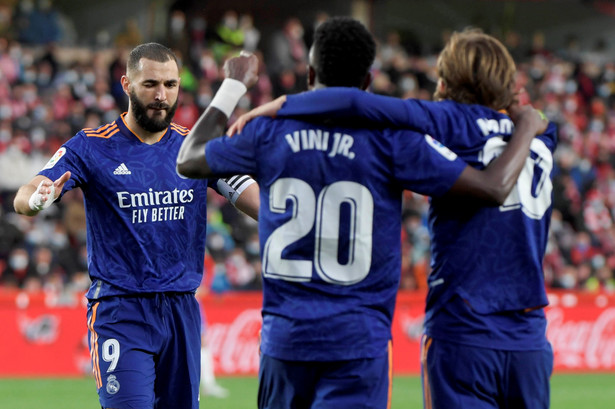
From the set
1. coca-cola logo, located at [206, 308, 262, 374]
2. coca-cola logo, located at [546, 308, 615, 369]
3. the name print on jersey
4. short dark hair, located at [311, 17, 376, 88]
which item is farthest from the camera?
coca-cola logo, located at [546, 308, 615, 369]

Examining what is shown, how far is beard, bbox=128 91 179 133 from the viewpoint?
5.69 m

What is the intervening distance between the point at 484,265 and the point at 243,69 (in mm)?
1316

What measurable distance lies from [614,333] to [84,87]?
10502mm

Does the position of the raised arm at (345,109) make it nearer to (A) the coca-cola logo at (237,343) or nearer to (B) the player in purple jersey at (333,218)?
(B) the player in purple jersey at (333,218)

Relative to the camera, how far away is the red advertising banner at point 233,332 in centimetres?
1398

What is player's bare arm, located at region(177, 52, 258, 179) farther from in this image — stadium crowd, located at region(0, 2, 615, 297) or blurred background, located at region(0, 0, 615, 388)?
stadium crowd, located at region(0, 2, 615, 297)

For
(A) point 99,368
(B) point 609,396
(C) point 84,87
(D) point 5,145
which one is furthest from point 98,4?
(A) point 99,368

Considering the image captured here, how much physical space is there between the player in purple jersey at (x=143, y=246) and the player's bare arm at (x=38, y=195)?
11 centimetres

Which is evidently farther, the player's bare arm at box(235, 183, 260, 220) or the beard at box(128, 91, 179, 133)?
the beard at box(128, 91, 179, 133)

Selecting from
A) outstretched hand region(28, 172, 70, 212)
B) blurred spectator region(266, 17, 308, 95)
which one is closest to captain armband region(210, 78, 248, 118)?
outstretched hand region(28, 172, 70, 212)

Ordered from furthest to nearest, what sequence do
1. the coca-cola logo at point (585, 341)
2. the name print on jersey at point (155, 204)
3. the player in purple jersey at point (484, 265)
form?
the coca-cola logo at point (585, 341) → the name print on jersey at point (155, 204) → the player in purple jersey at point (484, 265)

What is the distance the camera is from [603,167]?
22.7m

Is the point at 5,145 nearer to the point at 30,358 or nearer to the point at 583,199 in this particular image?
the point at 30,358

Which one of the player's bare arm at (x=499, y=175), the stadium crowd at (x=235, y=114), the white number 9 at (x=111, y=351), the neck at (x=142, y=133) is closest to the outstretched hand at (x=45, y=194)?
the neck at (x=142, y=133)
